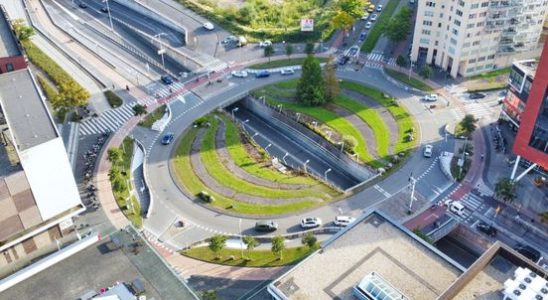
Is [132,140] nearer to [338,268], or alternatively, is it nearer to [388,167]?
[388,167]

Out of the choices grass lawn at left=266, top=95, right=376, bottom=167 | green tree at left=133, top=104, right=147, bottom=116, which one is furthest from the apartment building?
green tree at left=133, top=104, right=147, bottom=116

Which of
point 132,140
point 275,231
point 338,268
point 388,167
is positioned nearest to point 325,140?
point 388,167

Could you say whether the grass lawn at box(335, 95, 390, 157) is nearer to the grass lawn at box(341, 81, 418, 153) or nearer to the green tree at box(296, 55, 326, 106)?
the grass lawn at box(341, 81, 418, 153)

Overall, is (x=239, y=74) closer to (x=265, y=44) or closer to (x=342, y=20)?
(x=265, y=44)

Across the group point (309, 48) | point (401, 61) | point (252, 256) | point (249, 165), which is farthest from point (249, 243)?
point (309, 48)

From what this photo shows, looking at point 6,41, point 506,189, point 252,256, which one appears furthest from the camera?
point 6,41

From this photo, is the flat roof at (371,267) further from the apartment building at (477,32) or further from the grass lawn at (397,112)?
the apartment building at (477,32)
